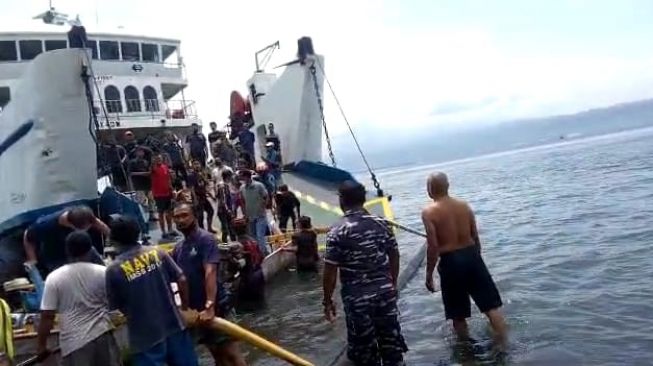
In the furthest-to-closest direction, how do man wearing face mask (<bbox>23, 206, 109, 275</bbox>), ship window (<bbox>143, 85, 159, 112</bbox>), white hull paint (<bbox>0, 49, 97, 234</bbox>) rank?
ship window (<bbox>143, 85, 159, 112</bbox>) → white hull paint (<bbox>0, 49, 97, 234</bbox>) → man wearing face mask (<bbox>23, 206, 109, 275</bbox>)

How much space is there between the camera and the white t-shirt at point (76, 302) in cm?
453

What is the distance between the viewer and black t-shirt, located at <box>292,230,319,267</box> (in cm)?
1075

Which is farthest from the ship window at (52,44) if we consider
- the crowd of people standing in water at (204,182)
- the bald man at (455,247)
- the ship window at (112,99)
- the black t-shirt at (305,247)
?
the bald man at (455,247)

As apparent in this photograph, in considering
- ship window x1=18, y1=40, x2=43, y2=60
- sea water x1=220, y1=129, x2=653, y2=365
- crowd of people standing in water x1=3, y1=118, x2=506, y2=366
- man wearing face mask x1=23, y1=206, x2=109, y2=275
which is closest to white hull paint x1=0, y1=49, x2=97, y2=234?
man wearing face mask x1=23, y1=206, x2=109, y2=275

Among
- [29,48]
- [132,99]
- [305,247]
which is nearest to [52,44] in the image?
[29,48]

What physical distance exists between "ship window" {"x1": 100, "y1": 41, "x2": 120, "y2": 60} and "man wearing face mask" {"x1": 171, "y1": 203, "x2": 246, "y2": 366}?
15763 millimetres

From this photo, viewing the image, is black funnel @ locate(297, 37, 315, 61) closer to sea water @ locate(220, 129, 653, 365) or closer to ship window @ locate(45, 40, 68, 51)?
sea water @ locate(220, 129, 653, 365)

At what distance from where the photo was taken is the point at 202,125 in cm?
2075

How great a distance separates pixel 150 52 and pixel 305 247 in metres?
12.4

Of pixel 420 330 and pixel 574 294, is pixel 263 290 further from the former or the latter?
pixel 574 294

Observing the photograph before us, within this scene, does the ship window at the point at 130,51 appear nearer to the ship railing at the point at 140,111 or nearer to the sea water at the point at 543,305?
the ship railing at the point at 140,111

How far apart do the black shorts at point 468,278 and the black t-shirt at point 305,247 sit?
479cm

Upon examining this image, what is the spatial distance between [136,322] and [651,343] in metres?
4.68

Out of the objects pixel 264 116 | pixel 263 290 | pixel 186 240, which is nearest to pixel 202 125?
pixel 264 116
